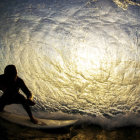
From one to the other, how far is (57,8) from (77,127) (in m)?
3.02

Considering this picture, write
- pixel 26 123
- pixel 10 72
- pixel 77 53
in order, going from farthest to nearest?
pixel 77 53 → pixel 26 123 → pixel 10 72

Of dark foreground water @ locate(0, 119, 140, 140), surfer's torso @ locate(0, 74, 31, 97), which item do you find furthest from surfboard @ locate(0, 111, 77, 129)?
surfer's torso @ locate(0, 74, 31, 97)

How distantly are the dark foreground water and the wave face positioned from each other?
232 millimetres

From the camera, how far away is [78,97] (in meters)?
2.21

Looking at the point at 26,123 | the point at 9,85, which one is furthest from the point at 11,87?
the point at 26,123

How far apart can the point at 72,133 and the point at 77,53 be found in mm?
1754

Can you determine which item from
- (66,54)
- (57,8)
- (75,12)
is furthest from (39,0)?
(66,54)

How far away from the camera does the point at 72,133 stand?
4.77 ft

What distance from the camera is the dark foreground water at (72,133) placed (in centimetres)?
128

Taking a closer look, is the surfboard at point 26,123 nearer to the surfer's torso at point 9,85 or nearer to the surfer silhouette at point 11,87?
the surfer silhouette at point 11,87

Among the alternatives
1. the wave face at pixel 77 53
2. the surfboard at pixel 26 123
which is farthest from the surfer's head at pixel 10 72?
the wave face at pixel 77 53

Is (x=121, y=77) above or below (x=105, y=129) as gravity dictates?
above

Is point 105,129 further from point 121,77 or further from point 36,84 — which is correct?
point 36,84

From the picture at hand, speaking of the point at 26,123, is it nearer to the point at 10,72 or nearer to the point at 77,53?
the point at 10,72
